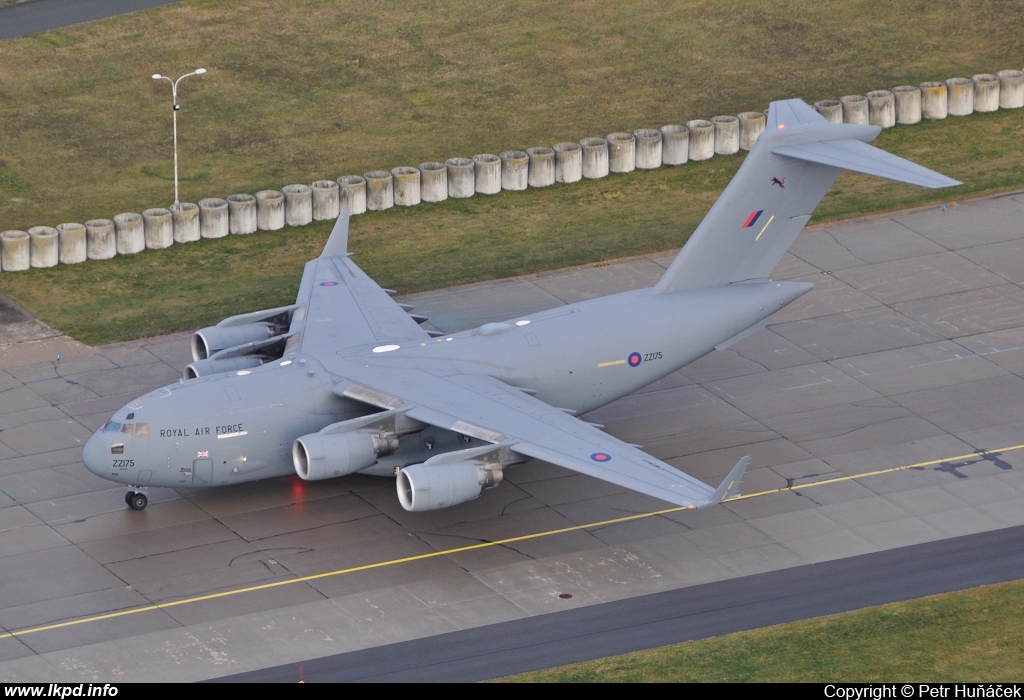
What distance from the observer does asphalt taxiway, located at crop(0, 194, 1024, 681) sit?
35.9 m

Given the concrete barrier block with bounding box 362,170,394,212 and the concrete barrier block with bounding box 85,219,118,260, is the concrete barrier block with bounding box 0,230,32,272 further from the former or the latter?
the concrete barrier block with bounding box 362,170,394,212

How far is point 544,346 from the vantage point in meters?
41.2

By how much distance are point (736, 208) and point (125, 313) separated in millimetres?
19464

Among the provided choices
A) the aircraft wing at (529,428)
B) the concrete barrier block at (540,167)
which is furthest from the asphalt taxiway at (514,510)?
the concrete barrier block at (540,167)

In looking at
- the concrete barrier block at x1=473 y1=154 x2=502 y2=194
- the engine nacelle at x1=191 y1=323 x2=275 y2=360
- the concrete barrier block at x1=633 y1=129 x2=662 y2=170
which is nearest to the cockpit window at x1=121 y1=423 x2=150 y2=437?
the engine nacelle at x1=191 y1=323 x2=275 y2=360

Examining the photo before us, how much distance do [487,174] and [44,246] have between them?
50.2 ft

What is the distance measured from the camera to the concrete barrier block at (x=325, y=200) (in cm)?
5547

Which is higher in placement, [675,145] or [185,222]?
[675,145]

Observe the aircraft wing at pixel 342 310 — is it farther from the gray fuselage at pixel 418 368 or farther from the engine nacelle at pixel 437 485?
the engine nacelle at pixel 437 485

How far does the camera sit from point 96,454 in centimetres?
3872

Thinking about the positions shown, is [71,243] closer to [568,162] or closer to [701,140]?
[568,162]

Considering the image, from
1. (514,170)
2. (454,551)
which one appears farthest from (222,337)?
(514,170)

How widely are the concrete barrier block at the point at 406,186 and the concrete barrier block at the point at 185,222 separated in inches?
240

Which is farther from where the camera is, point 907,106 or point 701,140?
point 907,106
